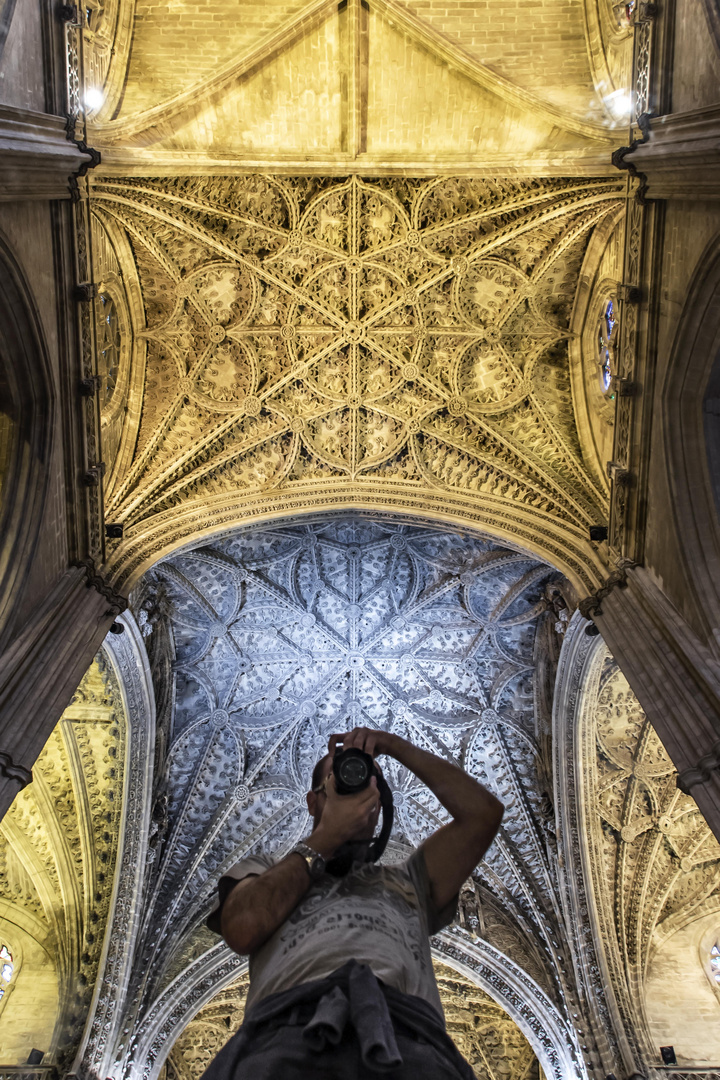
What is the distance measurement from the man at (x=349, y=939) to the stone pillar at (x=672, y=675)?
360 cm

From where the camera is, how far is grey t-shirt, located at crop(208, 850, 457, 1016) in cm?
217

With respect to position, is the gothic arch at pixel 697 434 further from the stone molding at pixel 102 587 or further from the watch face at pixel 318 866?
the stone molding at pixel 102 587

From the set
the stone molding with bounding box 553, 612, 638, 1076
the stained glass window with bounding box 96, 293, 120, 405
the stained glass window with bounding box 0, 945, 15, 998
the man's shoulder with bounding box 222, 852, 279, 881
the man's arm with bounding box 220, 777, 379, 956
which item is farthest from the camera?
the stained glass window with bounding box 0, 945, 15, 998

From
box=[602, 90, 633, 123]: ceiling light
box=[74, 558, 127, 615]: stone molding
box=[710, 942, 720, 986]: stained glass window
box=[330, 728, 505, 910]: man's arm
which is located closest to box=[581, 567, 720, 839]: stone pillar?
box=[330, 728, 505, 910]: man's arm

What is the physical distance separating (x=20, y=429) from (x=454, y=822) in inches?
251

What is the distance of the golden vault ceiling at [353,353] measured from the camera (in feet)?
34.2

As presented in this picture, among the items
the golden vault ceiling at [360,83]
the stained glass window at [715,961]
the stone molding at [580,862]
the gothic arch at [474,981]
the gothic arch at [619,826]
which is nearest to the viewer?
the golden vault ceiling at [360,83]

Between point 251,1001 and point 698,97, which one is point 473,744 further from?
point 251,1001

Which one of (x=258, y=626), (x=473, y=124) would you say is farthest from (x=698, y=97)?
(x=258, y=626)

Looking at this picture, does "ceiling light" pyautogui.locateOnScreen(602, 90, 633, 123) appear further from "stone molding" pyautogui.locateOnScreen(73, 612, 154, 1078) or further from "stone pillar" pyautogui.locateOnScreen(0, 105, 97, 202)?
"stone molding" pyautogui.locateOnScreen(73, 612, 154, 1078)

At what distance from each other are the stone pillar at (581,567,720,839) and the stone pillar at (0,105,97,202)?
6.65 meters

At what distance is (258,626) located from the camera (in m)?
14.4

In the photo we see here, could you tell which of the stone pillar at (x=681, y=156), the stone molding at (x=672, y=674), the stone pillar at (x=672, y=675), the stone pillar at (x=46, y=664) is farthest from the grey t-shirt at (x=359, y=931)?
the stone pillar at (x=681, y=156)

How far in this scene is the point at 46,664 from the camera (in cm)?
688
